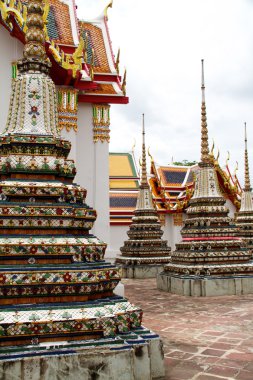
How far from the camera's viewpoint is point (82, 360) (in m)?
3.78

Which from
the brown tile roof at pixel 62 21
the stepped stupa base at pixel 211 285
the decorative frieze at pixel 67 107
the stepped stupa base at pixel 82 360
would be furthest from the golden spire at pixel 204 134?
the stepped stupa base at pixel 82 360

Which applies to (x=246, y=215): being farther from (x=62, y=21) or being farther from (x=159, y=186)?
(x=62, y=21)

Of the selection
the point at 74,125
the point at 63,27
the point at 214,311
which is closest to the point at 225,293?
the point at 214,311

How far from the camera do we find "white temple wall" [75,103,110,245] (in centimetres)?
1230

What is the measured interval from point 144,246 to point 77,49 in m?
8.01

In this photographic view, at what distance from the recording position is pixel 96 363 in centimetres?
381

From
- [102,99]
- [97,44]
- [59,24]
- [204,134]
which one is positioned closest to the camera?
[102,99]

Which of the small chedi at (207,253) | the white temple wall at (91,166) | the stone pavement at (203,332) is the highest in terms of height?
the white temple wall at (91,166)

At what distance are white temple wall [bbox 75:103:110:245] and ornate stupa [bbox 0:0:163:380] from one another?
22.8 feet

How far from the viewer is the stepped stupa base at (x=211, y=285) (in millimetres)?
10445

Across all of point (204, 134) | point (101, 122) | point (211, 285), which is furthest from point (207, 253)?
point (101, 122)

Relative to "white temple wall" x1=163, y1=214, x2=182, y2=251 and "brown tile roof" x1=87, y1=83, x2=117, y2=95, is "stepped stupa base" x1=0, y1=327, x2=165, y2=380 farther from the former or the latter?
"white temple wall" x1=163, y1=214, x2=182, y2=251

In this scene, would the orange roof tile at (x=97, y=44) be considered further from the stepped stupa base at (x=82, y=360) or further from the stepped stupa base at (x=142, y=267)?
the stepped stupa base at (x=82, y=360)

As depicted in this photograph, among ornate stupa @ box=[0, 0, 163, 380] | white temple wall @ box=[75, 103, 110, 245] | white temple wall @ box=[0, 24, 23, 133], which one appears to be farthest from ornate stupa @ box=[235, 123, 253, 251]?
ornate stupa @ box=[0, 0, 163, 380]
